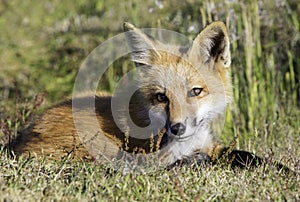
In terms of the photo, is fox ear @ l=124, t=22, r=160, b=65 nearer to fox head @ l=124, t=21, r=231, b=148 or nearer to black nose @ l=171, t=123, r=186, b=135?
fox head @ l=124, t=21, r=231, b=148

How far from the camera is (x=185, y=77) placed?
4.56 metres

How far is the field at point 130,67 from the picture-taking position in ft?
11.4

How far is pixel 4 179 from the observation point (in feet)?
11.7

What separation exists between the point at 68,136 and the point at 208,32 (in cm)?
147

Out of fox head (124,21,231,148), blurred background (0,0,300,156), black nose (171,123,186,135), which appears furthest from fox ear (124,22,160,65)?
blurred background (0,0,300,156)

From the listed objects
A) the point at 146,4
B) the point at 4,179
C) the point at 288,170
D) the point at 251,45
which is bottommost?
the point at 288,170

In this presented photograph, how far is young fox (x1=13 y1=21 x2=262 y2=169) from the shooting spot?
4406 mm

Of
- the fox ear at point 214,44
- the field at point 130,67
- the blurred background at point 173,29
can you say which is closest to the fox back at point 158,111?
the fox ear at point 214,44

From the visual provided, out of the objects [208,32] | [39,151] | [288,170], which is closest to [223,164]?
[288,170]

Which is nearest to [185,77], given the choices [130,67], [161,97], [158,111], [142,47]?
[161,97]

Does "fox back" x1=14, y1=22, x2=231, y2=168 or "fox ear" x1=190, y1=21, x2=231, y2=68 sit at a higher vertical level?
"fox ear" x1=190, y1=21, x2=231, y2=68

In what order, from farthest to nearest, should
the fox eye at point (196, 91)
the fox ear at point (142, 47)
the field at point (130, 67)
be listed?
the fox ear at point (142, 47) < the fox eye at point (196, 91) < the field at point (130, 67)

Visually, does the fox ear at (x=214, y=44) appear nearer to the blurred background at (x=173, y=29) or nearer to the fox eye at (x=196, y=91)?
the fox eye at (x=196, y=91)

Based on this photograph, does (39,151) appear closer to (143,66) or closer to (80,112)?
(80,112)
